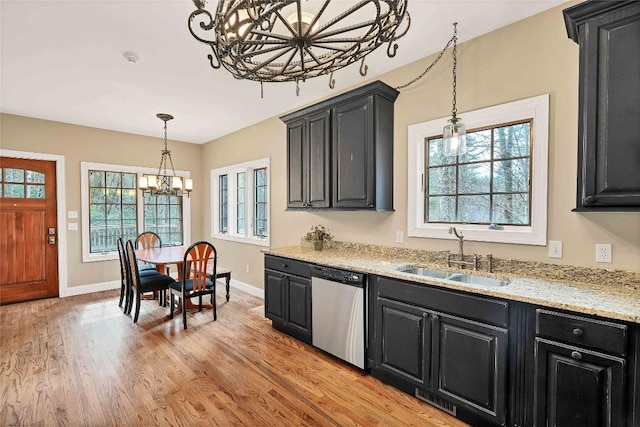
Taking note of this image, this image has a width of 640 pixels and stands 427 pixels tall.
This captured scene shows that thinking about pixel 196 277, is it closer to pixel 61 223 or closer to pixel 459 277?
pixel 61 223

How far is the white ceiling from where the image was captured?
221cm

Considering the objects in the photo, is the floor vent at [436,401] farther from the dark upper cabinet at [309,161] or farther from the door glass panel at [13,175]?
the door glass panel at [13,175]

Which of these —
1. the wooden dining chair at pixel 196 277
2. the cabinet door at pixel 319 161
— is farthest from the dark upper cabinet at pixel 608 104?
the wooden dining chair at pixel 196 277

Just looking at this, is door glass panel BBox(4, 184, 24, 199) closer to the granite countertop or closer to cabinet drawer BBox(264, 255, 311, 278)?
cabinet drawer BBox(264, 255, 311, 278)

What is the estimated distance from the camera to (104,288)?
17.2ft

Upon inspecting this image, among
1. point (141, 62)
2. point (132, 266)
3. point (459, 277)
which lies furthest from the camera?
point (132, 266)

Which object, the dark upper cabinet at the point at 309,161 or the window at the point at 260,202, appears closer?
the dark upper cabinet at the point at 309,161

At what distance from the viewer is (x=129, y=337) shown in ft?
11.2

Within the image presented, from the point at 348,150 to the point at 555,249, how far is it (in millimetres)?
1856

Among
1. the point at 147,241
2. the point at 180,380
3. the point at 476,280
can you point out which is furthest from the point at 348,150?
the point at 147,241

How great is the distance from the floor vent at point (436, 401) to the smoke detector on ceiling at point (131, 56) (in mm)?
3607

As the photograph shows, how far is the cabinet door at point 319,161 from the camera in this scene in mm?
3328

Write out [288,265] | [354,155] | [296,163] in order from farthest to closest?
[296,163] → [288,265] → [354,155]

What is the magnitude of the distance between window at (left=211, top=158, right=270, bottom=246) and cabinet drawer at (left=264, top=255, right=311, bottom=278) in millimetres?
1218
